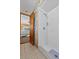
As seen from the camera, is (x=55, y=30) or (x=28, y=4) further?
(x=28, y=4)

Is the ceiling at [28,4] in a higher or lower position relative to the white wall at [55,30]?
higher

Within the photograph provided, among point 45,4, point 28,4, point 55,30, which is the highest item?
point 28,4

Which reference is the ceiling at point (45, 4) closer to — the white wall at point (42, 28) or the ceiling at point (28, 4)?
the ceiling at point (28, 4)

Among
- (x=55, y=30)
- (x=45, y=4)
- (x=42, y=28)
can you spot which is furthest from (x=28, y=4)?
(x=55, y=30)

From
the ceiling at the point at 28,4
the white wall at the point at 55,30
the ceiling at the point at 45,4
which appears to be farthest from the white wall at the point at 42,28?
the white wall at the point at 55,30

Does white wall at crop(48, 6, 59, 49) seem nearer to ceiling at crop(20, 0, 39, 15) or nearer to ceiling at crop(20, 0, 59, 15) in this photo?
ceiling at crop(20, 0, 59, 15)

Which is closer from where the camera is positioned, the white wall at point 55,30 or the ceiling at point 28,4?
the white wall at point 55,30

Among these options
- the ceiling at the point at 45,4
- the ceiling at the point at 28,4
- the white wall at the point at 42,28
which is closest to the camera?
the ceiling at the point at 45,4

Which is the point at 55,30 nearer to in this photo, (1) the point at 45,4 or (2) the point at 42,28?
(2) the point at 42,28

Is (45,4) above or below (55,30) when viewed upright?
above
